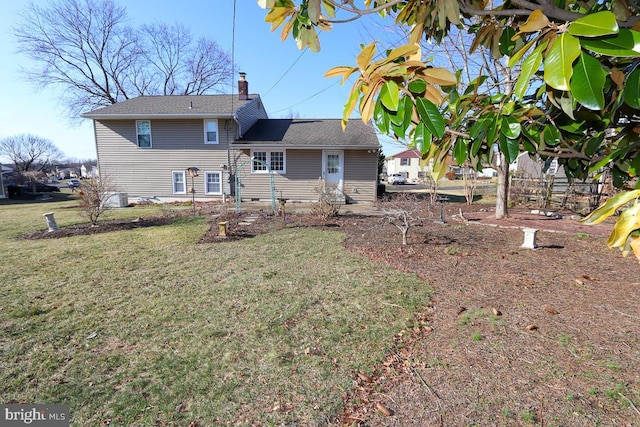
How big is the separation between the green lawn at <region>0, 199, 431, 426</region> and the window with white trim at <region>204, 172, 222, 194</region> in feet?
31.6

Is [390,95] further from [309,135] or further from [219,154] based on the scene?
[219,154]

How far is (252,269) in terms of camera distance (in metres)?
5.33

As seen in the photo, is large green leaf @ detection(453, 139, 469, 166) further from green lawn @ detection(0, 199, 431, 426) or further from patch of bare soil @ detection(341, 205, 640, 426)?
green lawn @ detection(0, 199, 431, 426)

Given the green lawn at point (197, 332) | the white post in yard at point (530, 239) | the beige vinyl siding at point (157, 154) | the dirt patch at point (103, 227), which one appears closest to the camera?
the green lawn at point (197, 332)

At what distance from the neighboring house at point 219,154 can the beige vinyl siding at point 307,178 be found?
5cm

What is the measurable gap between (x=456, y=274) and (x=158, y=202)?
15.6 meters

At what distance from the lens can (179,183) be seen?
52.0 feet

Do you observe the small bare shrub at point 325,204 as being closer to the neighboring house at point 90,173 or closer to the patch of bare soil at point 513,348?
the patch of bare soil at point 513,348

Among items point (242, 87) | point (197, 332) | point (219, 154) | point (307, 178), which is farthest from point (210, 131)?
point (197, 332)

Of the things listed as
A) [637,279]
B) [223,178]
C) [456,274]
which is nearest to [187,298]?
[456,274]

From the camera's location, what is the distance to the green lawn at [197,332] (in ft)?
7.57

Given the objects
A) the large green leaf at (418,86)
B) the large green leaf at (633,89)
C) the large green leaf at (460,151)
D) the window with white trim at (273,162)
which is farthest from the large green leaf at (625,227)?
the window with white trim at (273,162)

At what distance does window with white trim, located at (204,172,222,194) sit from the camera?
15.6 metres

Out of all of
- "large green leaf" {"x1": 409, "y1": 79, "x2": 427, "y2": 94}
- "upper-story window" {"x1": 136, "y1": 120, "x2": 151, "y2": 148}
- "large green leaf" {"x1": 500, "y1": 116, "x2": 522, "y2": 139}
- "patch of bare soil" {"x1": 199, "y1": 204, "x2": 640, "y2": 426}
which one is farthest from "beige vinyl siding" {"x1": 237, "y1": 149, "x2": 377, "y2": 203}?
"large green leaf" {"x1": 409, "y1": 79, "x2": 427, "y2": 94}
